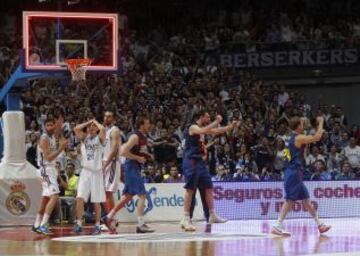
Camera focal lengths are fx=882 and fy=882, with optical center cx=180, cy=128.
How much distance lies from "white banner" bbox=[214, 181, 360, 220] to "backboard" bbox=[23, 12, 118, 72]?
3712mm

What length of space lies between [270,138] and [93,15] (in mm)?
7231

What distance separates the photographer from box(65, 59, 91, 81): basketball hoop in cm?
1759

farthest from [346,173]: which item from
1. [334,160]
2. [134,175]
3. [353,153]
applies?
[134,175]

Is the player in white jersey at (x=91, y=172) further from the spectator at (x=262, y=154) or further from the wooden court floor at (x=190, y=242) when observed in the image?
the spectator at (x=262, y=154)

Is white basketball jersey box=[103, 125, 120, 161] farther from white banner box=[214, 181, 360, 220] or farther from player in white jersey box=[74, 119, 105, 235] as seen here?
white banner box=[214, 181, 360, 220]

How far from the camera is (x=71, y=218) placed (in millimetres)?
18062

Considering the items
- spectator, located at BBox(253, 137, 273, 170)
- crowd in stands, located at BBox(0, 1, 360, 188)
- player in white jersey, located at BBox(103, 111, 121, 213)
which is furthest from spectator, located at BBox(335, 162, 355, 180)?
player in white jersey, located at BBox(103, 111, 121, 213)

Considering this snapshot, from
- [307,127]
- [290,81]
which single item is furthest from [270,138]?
[290,81]

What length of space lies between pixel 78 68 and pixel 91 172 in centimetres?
321

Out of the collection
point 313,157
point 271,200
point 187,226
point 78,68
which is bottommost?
point 187,226

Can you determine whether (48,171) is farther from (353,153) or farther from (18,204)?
(353,153)

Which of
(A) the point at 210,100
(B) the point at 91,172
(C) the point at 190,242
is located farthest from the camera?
(A) the point at 210,100

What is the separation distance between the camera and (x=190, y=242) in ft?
42.2

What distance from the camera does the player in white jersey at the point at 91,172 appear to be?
15070mm
